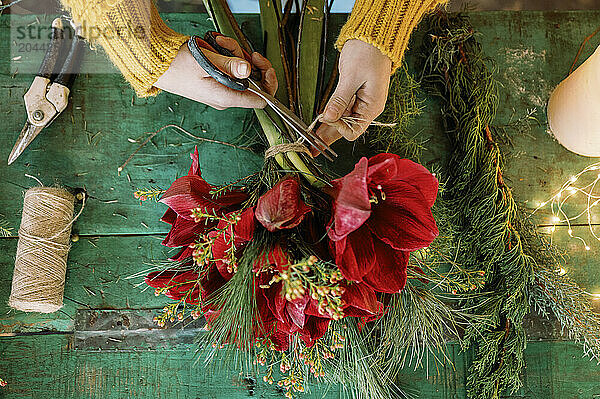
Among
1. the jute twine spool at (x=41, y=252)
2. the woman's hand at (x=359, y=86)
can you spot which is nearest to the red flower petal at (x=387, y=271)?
the woman's hand at (x=359, y=86)

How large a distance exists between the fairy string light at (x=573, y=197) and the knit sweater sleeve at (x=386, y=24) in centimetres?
45

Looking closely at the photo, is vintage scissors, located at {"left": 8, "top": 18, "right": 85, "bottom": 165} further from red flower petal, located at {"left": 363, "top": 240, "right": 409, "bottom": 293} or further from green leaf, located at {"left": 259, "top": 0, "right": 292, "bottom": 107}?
red flower petal, located at {"left": 363, "top": 240, "right": 409, "bottom": 293}

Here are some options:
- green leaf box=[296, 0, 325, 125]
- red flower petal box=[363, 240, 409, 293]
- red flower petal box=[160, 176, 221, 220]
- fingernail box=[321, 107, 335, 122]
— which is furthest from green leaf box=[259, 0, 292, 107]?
red flower petal box=[363, 240, 409, 293]

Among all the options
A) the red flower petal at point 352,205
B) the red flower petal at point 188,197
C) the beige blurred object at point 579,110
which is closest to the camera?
the red flower petal at point 352,205

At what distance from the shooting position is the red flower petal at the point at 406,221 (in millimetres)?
630

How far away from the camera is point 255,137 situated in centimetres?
93

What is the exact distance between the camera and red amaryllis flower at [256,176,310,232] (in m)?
0.63

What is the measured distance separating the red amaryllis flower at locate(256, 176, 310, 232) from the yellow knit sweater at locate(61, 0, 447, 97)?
283 mm

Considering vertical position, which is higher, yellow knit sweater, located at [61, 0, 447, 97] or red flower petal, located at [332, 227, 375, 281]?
yellow knit sweater, located at [61, 0, 447, 97]

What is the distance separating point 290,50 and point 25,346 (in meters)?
0.75

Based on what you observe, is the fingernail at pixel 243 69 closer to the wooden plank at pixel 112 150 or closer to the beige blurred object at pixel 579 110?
the wooden plank at pixel 112 150

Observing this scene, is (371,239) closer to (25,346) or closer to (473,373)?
(473,373)

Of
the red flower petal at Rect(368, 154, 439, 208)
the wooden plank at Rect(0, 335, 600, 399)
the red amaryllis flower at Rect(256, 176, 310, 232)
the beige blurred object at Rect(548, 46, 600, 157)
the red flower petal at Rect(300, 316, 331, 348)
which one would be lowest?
the wooden plank at Rect(0, 335, 600, 399)

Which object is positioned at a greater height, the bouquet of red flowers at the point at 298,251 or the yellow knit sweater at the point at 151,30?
the yellow knit sweater at the point at 151,30
